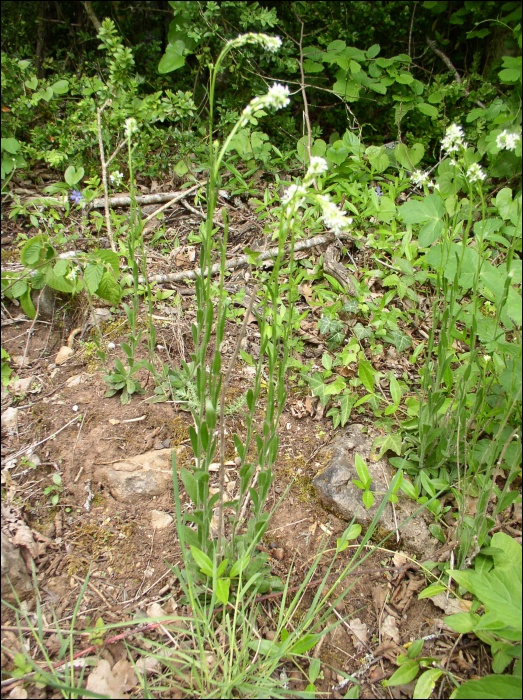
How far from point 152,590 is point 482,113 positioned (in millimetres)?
3234

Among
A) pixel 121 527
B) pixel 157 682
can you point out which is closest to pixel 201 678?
pixel 157 682

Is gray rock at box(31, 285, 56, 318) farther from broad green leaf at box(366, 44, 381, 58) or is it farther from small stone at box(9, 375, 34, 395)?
broad green leaf at box(366, 44, 381, 58)

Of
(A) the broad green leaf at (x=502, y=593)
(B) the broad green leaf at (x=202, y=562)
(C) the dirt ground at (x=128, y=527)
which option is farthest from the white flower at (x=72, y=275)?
(A) the broad green leaf at (x=502, y=593)

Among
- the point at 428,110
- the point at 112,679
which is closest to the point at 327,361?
the point at 112,679

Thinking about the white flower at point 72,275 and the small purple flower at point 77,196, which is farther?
the small purple flower at point 77,196

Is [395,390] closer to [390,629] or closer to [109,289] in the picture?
[390,629]

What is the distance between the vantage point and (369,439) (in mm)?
1997

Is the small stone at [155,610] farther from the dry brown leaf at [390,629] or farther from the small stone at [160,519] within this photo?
the dry brown leaf at [390,629]

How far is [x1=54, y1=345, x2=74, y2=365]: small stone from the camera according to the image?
2.07 m

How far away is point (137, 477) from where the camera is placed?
1738 mm

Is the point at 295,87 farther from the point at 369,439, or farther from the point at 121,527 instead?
the point at 121,527

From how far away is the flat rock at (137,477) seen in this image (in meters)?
1.71

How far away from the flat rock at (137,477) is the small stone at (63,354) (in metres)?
0.58

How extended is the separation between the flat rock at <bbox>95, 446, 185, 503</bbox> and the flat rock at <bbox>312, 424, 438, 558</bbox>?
597 millimetres
